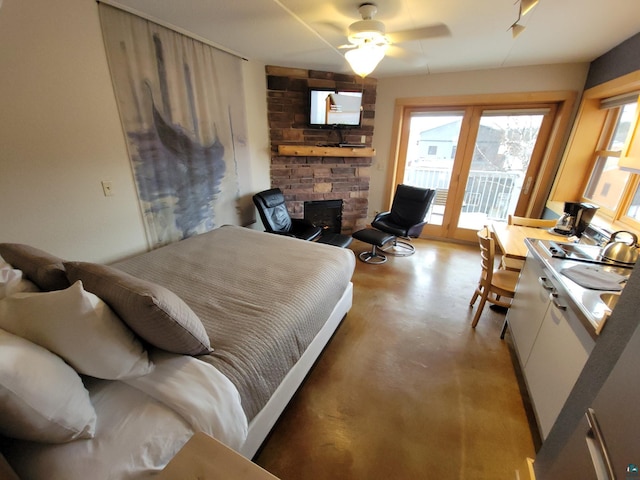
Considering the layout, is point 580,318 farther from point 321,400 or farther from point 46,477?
point 46,477

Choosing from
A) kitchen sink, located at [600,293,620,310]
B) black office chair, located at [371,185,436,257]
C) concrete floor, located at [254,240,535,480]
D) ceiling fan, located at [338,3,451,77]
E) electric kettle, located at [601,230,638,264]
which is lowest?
concrete floor, located at [254,240,535,480]

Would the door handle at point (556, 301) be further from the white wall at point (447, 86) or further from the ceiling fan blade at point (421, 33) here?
the white wall at point (447, 86)

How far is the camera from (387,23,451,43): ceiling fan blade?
2.14 metres

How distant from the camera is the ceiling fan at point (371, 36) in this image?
1877mm

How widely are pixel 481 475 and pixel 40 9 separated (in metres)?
3.42

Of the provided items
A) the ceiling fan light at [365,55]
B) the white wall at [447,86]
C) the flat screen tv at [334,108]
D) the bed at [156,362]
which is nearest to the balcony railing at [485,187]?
the white wall at [447,86]

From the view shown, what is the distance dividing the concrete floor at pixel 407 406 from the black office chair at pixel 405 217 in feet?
3.84

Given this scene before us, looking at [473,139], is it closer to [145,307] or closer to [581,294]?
[581,294]

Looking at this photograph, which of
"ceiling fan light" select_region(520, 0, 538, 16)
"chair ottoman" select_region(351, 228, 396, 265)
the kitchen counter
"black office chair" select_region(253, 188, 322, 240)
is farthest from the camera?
"chair ottoman" select_region(351, 228, 396, 265)

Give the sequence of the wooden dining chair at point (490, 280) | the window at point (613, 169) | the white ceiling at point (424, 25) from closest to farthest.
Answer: the white ceiling at point (424, 25)
the wooden dining chair at point (490, 280)
the window at point (613, 169)

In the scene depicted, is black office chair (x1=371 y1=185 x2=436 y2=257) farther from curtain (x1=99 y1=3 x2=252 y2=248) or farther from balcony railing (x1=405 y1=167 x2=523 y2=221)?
curtain (x1=99 y1=3 x2=252 y2=248)

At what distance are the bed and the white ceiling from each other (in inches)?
79.0

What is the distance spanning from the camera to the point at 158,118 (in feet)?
7.25

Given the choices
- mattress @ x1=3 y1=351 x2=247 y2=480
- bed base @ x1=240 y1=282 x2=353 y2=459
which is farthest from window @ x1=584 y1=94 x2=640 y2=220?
mattress @ x1=3 y1=351 x2=247 y2=480
